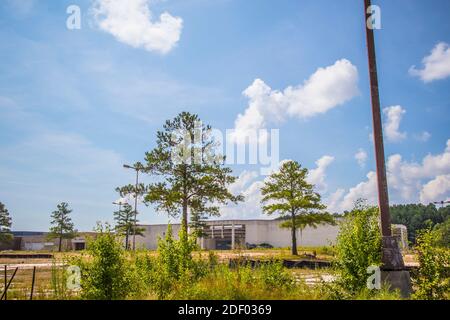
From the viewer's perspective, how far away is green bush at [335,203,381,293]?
8812 mm

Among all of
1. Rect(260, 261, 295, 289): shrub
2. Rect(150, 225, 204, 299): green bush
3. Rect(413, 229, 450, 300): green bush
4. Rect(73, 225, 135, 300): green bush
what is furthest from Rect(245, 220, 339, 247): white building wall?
Rect(73, 225, 135, 300): green bush

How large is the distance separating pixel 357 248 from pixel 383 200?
5.95 feet

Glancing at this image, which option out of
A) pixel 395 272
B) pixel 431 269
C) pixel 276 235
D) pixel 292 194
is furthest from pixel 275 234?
pixel 431 269

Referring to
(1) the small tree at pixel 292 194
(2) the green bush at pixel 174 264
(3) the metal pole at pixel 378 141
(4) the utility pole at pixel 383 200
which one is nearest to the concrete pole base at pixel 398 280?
(4) the utility pole at pixel 383 200

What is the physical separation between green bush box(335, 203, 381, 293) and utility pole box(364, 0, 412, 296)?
0.21 meters

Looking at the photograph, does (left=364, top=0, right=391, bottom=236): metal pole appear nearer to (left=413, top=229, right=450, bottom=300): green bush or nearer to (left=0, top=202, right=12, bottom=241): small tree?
(left=413, top=229, right=450, bottom=300): green bush

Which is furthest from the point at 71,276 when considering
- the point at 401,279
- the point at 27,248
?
the point at 27,248

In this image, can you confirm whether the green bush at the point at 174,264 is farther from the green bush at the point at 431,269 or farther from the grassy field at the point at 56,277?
the green bush at the point at 431,269

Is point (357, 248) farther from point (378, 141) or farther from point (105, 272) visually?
point (105, 272)

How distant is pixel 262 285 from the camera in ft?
26.8

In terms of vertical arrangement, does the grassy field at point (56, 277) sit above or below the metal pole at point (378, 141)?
below

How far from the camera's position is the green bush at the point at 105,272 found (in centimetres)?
786

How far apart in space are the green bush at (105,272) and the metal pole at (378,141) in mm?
6422
